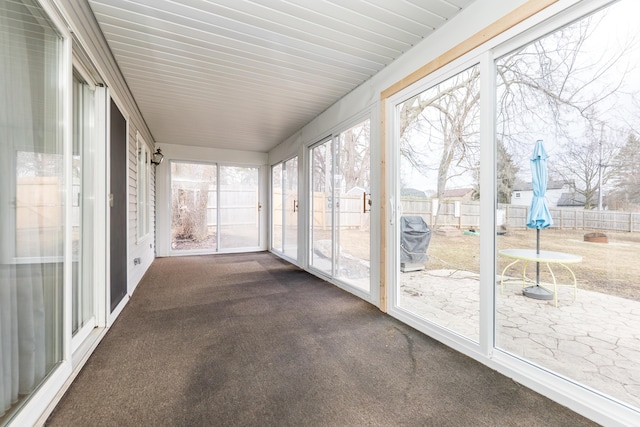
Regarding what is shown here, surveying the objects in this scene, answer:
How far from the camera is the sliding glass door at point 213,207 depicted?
6.16 meters

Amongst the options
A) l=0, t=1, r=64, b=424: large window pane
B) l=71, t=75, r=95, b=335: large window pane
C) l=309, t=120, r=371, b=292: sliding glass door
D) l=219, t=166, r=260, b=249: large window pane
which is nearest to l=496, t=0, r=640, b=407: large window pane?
l=309, t=120, r=371, b=292: sliding glass door

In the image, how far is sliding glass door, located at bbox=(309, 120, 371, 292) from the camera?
11.1 feet

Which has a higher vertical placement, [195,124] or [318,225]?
[195,124]

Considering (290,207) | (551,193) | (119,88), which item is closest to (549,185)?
(551,193)

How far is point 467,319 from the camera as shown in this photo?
2283 mm

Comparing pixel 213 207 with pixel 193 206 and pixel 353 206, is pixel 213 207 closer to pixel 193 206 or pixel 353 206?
pixel 193 206

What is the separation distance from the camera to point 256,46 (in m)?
2.45

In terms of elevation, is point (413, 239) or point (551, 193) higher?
point (551, 193)

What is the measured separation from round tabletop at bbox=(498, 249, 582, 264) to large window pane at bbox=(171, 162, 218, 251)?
5841mm

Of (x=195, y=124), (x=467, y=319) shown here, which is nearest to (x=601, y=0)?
(x=467, y=319)

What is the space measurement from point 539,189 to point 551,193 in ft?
0.21

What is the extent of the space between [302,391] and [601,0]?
2.57 metres

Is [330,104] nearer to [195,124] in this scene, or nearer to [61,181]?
[195,124]

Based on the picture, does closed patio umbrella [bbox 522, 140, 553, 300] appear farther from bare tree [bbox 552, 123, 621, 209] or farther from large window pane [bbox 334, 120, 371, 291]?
large window pane [bbox 334, 120, 371, 291]
